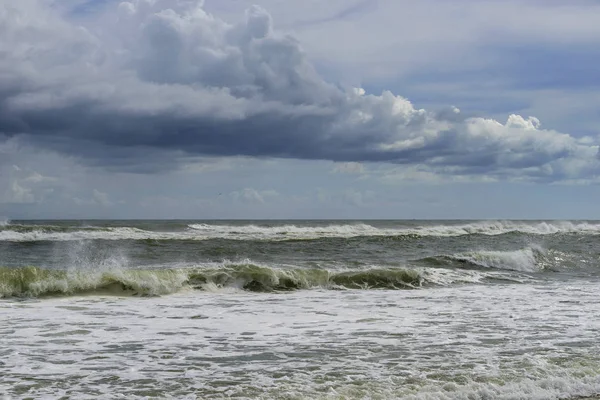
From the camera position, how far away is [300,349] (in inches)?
348

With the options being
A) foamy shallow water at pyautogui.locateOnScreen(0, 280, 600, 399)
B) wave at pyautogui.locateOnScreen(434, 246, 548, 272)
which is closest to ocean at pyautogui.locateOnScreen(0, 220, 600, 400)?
foamy shallow water at pyautogui.locateOnScreen(0, 280, 600, 399)

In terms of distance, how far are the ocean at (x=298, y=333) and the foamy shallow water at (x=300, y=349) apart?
2 centimetres

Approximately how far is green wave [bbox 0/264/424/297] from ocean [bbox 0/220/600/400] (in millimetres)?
39

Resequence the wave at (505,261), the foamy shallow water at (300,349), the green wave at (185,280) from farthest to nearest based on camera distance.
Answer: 1. the wave at (505,261)
2. the green wave at (185,280)
3. the foamy shallow water at (300,349)

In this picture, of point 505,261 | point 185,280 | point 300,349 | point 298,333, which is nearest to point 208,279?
point 185,280

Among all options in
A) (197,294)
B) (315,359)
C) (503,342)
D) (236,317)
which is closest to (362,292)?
(197,294)

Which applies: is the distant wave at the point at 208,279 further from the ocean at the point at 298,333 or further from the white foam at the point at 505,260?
the white foam at the point at 505,260

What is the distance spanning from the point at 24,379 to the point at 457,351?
5.50 m

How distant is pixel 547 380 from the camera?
7246 millimetres

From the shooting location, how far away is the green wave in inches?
600

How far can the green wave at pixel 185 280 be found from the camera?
50.0 feet

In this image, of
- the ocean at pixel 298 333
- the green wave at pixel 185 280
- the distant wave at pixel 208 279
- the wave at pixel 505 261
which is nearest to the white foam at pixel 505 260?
the wave at pixel 505 261

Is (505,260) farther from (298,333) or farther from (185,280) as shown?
(298,333)

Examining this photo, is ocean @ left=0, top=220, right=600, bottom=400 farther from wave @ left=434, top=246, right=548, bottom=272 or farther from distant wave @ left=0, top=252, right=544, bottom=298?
wave @ left=434, top=246, right=548, bottom=272
